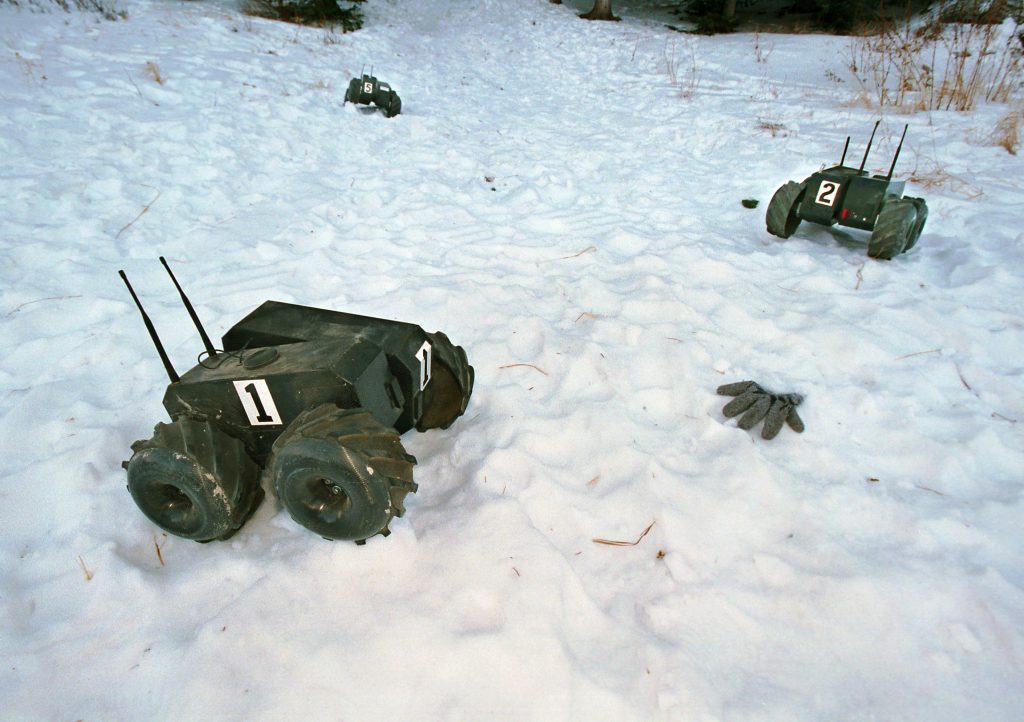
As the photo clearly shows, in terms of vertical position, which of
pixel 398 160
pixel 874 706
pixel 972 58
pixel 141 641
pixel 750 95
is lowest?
pixel 141 641

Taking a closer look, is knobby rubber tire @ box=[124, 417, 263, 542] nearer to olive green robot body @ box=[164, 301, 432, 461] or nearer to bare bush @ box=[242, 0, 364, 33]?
olive green robot body @ box=[164, 301, 432, 461]

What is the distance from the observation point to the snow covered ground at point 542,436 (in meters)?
1.66

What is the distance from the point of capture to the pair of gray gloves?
254 cm

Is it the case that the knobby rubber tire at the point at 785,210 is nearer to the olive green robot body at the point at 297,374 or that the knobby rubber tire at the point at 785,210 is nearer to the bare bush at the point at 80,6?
the olive green robot body at the point at 297,374

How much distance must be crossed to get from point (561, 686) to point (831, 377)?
215 centimetres

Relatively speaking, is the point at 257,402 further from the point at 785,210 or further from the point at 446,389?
the point at 785,210

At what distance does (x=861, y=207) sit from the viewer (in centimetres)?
396

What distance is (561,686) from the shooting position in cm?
161

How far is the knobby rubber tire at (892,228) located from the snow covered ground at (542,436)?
0.21 m

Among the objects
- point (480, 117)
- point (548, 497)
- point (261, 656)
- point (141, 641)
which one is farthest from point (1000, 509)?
point (480, 117)

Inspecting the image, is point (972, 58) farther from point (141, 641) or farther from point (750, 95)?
point (141, 641)

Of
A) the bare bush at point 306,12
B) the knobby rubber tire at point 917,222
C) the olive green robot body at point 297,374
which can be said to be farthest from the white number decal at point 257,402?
the bare bush at point 306,12

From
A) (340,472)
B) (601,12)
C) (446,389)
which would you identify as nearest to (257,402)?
(340,472)

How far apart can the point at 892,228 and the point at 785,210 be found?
0.72m
